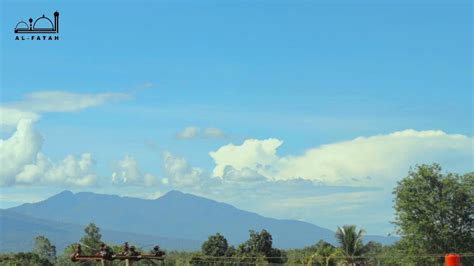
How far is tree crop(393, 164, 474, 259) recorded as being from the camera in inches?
2753

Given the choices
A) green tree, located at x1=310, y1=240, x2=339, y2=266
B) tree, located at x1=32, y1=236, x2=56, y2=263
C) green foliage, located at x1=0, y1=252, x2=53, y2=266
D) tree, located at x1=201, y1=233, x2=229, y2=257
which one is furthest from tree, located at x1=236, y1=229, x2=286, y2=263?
tree, located at x1=32, y1=236, x2=56, y2=263

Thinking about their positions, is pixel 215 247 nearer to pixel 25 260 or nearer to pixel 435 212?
pixel 25 260

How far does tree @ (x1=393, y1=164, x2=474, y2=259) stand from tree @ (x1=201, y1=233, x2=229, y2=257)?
28.9 m

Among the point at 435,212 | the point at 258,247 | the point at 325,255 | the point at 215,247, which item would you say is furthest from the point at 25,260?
the point at 435,212

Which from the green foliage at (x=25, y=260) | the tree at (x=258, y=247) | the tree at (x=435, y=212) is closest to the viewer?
the tree at (x=435, y=212)

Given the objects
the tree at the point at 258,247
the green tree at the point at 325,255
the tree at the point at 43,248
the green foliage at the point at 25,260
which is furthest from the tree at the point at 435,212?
the tree at the point at 43,248

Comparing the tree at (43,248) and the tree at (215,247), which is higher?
the tree at (43,248)

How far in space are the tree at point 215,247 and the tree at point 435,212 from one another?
2886 centimetres

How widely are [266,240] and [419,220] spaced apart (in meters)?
25.9

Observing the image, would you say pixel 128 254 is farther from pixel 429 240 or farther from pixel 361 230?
pixel 361 230

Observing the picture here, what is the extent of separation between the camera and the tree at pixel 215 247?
9487 centimetres

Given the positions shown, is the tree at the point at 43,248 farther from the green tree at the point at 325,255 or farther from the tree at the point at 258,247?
the green tree at the point at 325,255

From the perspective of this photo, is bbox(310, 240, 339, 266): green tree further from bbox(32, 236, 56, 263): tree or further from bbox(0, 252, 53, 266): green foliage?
bbox(32, 236, 56, 263): tree

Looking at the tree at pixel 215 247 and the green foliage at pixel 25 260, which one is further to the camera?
the tree at pixel 215 247
